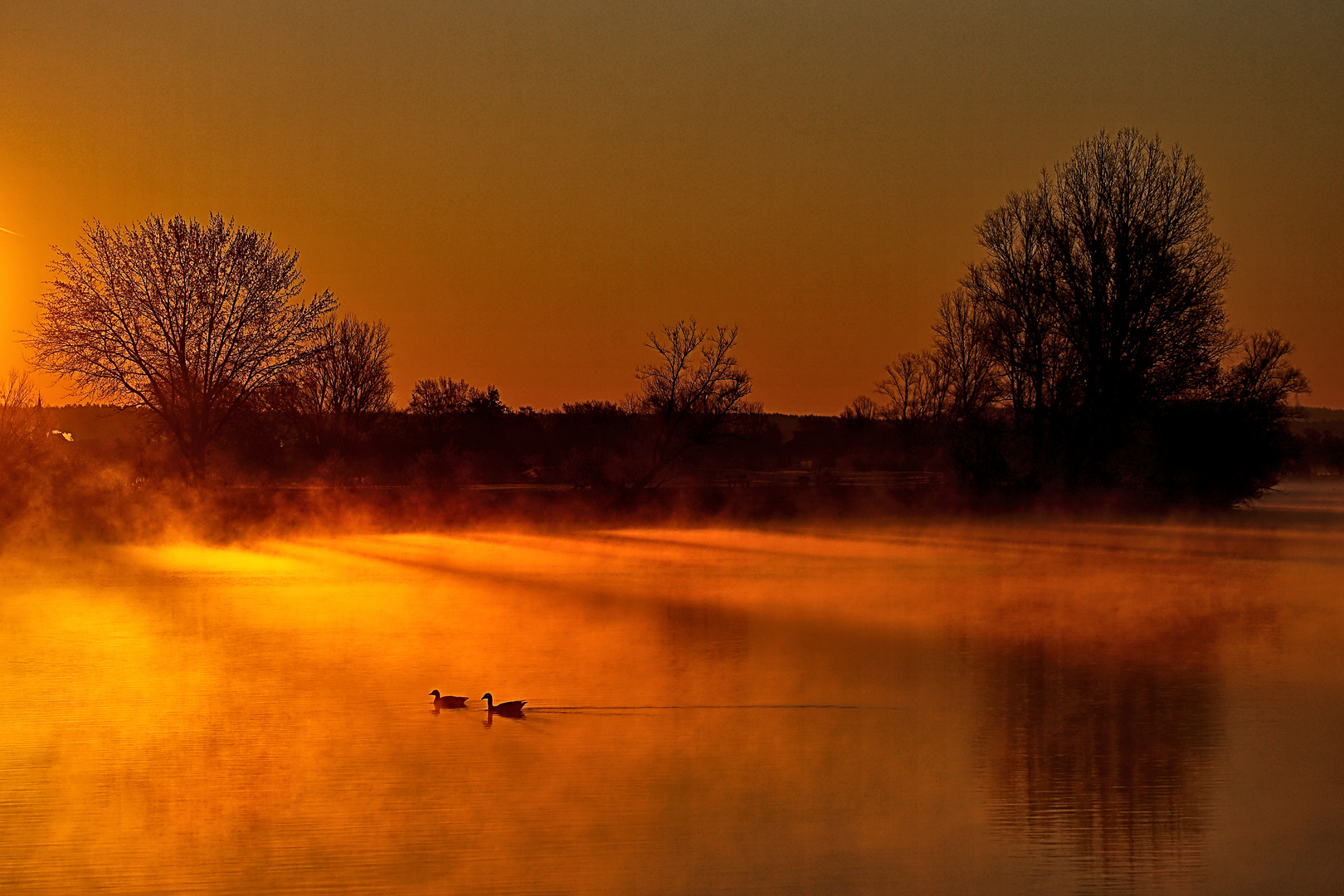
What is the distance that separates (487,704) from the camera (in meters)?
8.13

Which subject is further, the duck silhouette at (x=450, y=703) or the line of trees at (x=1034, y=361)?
the line of trees at (x=1034, y=361)

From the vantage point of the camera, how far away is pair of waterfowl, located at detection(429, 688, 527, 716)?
7.85 meters

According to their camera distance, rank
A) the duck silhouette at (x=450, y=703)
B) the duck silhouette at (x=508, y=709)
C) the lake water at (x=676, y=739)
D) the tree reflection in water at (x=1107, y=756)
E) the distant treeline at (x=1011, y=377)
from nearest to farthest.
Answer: the lake water at (x=676, y=739)
the tree reflection in water at (x=1107, y=756)
the duck silhouette at (x=508, y=709)
the duck silhouette at (x=450, y=703)
the distant treeline at (x=1011, y=377)

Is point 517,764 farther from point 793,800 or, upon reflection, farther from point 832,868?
point 832,868

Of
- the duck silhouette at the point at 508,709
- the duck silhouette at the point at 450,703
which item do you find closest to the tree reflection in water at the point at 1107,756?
the duck silhouette at the point at 508,709

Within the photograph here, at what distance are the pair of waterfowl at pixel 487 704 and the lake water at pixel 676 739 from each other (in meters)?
0.08

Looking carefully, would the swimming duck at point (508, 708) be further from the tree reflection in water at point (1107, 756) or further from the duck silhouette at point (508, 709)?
the tree reflection in water at point (1107, 756)

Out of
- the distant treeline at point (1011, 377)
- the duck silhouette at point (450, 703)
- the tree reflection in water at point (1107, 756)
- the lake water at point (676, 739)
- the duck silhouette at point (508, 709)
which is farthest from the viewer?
the distant treeline at point (1011, 377)

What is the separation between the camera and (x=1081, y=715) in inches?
311

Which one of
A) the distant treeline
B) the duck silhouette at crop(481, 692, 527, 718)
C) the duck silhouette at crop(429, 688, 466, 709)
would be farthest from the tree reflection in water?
the distant treeline

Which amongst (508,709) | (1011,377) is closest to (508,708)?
(508,709)

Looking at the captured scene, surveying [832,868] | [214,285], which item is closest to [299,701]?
[832,868]

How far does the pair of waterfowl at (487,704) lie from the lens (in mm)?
7852

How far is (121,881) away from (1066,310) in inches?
1057
